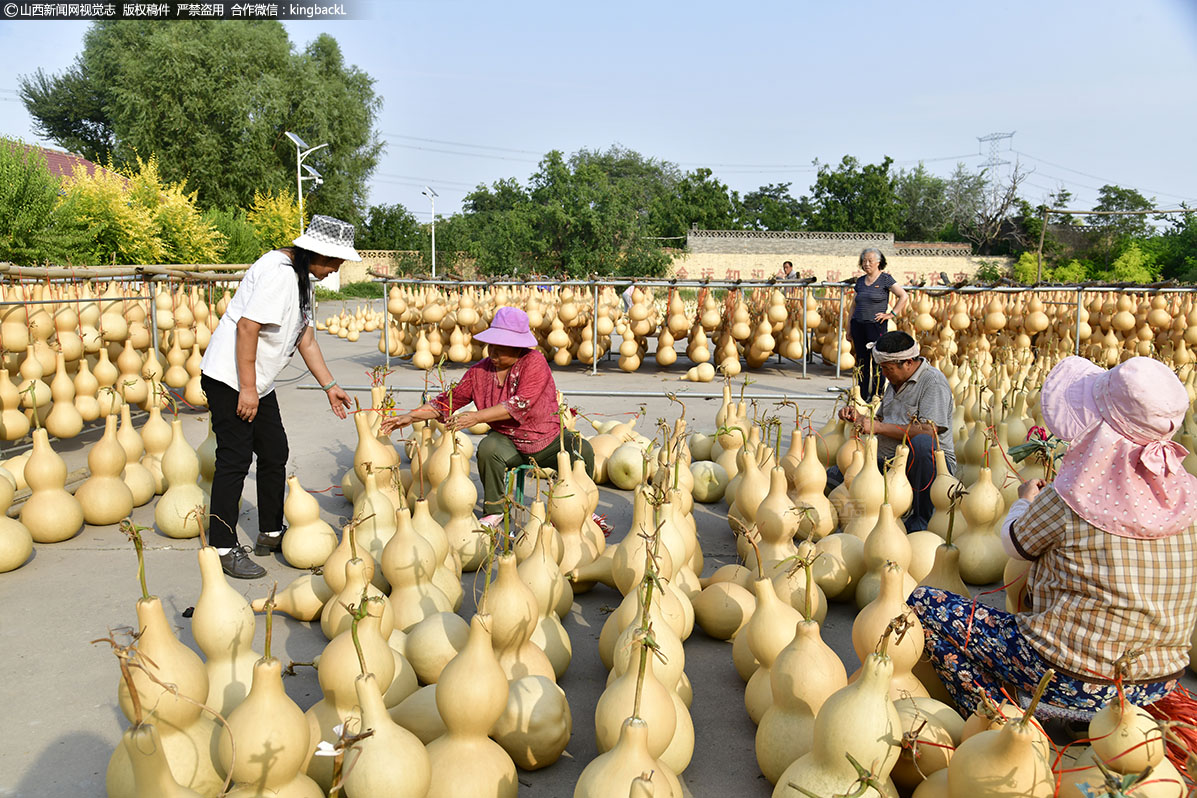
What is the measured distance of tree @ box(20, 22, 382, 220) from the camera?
96.8 ft

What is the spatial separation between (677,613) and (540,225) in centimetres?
3014

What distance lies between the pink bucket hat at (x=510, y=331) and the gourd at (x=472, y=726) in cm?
266

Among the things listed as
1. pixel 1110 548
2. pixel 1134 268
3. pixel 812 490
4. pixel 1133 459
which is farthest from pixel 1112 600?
pixel 1134 268

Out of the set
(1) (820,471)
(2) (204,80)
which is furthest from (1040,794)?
(2) (204,80)

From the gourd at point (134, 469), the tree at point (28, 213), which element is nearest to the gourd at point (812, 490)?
the gourd at point (134, 469)

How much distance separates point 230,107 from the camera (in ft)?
98.4

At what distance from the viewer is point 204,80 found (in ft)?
97.5

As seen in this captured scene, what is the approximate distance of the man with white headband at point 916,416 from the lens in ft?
15.2

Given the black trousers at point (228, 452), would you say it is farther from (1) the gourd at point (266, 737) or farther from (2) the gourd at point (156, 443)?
(1) the gourd at point (266, 737)

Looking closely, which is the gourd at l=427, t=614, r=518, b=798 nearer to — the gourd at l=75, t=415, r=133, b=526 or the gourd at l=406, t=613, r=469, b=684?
the gourd at l=406, t=613, r=469, b=684

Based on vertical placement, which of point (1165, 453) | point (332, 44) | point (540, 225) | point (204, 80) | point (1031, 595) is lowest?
point (1031, 595)

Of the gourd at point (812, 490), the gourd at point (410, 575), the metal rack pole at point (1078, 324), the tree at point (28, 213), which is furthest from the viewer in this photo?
the tree at point (28, 213)

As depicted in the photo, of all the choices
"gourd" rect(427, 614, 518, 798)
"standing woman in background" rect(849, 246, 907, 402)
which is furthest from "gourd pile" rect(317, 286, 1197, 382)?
"gourd" rect(427, 614, 518, 798)

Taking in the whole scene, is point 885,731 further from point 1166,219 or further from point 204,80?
point 1166,219
